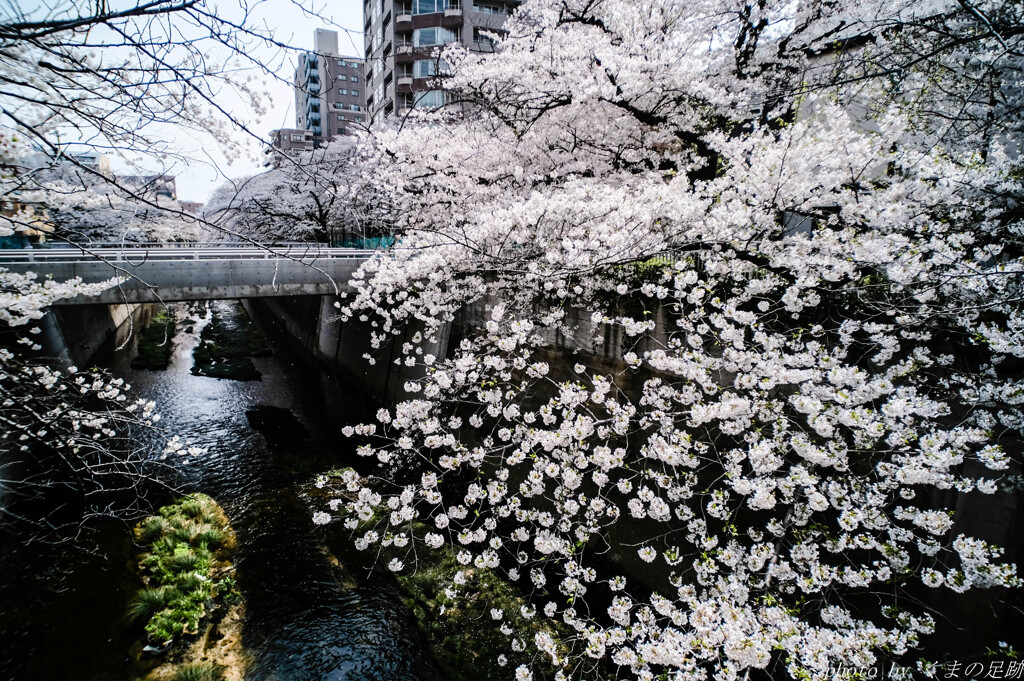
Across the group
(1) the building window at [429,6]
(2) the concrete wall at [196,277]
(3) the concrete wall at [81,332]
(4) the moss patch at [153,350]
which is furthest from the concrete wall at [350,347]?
(1) the building window at [429,6]

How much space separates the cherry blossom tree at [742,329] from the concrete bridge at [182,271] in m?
4.54

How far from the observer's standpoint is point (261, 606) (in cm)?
733

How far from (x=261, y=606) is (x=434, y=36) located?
113 ft

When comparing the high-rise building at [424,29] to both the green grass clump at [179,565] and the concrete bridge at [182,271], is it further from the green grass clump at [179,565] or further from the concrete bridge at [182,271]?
the green grass clump at [179,565]

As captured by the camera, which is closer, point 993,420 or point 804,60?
point 993,420

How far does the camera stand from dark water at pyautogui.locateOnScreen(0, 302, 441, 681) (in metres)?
6.31

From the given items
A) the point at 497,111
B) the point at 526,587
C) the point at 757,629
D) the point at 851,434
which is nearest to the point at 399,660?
the point at 526,587

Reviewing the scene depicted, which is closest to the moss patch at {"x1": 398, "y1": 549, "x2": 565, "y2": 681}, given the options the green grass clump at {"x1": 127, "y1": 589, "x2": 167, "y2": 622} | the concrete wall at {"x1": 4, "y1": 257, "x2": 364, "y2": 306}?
the green grass clump at {"x1": 127, "y1": 589, "x2": 167, "y2": 622}

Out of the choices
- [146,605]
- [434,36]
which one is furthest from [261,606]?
[434,36]

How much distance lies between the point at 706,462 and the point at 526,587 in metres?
4.18

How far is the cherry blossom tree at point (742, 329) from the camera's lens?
455 centimetres

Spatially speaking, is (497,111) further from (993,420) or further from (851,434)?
(993,420)

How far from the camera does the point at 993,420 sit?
4.33 metres

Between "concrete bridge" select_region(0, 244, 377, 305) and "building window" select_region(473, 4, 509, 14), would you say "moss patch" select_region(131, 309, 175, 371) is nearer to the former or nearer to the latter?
"concrete bridge" select_region(0, 244, 377, 305)
